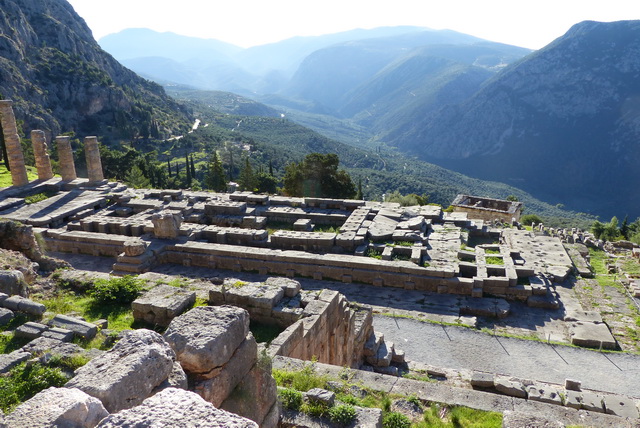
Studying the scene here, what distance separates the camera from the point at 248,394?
539cm

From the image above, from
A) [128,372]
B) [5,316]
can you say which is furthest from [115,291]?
[128,372]

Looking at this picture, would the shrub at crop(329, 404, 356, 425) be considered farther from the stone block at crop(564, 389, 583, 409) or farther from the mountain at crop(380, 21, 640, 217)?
the mountain at crop(380, 21, 640, 217)

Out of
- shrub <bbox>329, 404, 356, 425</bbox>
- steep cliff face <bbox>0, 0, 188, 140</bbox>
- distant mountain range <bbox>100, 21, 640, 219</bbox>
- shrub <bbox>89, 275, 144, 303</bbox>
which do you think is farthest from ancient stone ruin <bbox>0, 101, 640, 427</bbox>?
distant mountain range <bbox>100, 21, 640, 219</bbox>

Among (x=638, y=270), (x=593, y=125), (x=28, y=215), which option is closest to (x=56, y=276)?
(x=28, y=215)

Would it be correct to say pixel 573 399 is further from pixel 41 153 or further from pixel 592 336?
pixel 41 153

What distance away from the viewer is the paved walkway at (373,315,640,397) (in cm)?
1001

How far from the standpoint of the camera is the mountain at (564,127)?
121 metres

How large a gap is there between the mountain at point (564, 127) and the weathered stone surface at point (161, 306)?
119 m

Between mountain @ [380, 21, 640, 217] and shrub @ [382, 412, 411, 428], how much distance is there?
119571mm

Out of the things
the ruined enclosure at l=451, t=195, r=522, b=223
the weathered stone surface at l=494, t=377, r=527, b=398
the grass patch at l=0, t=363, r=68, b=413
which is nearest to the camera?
the grass patch at l=0, t=363, r=68, b=413

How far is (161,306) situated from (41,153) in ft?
65.6

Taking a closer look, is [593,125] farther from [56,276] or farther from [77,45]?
[56,276]

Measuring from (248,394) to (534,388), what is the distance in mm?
5994

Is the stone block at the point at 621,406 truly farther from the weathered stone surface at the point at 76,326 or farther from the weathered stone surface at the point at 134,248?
the weathered stone surface at the point at 134,248
